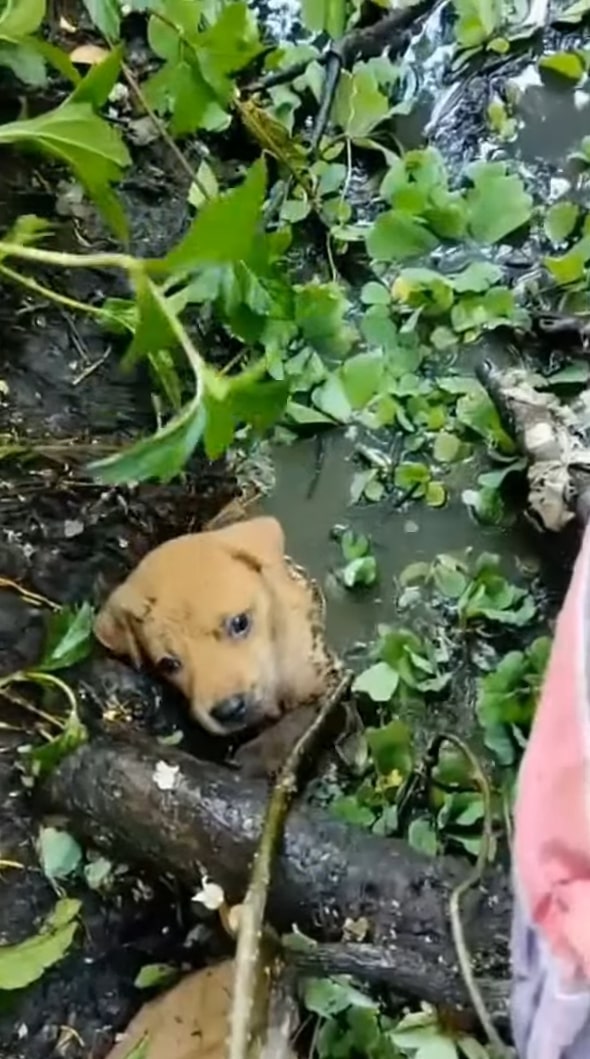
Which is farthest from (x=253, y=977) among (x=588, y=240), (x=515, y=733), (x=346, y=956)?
(x=588, y=240)

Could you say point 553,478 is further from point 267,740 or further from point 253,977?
point 253,977

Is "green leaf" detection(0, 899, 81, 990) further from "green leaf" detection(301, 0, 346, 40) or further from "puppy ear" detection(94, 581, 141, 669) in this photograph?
"green leaf" detection(301, 0, 346, 40)

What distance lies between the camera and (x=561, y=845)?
888 millimetres

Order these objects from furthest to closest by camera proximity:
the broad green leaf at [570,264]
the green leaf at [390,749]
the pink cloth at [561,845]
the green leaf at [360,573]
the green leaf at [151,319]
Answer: the broad green leaf at [570,264], the green leaf at [360,573], the green leaf at [390,749], the green leaf at [151,319], the pink cloth at [561,845]

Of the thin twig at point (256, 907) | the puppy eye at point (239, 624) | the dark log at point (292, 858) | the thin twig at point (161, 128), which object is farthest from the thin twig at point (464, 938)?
the thin twig at point (161, 128)

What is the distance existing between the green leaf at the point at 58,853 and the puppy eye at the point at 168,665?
17 cm

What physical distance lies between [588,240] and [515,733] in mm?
560

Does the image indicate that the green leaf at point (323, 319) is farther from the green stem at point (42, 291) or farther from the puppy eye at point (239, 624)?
the puppy eye at point (239, 624)

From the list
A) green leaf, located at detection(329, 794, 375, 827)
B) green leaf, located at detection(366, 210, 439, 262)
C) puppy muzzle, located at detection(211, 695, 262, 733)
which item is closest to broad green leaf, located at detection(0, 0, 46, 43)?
green leaf, located at detection(366, 210, 439, 262)

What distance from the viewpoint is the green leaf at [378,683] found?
1439mm

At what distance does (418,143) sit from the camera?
5.90 feet

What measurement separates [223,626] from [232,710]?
0.07 meters

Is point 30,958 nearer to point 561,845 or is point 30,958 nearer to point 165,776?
point 165,776

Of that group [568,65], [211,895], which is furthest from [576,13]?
[211,895]
